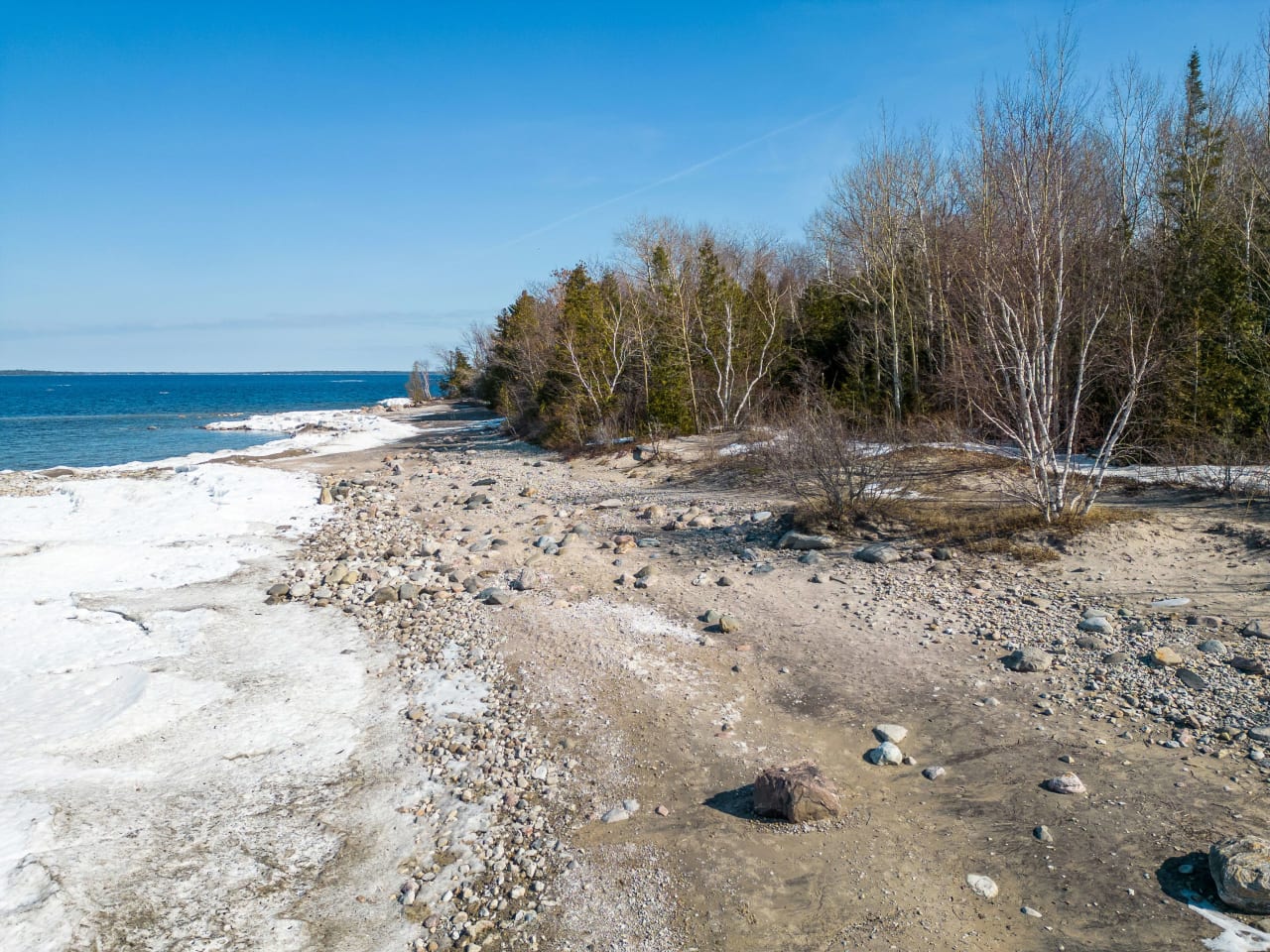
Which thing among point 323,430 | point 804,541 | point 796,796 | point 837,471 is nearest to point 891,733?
point 796,796

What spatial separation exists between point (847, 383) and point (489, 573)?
1786 cm

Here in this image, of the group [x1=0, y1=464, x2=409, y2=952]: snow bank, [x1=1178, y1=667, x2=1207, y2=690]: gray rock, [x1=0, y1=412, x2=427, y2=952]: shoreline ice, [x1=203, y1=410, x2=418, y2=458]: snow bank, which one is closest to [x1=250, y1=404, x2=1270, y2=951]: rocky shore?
[x1=1178, y1=667, x2=1207, y2=690]: gray rock

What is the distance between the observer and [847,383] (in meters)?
26.0

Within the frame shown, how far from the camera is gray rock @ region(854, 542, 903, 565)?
1093 cm

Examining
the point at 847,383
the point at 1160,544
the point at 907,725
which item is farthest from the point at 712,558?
the point at 847,383

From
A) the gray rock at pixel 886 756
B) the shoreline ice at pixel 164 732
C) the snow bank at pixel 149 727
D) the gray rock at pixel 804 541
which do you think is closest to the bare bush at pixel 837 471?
the gray rock at pixel 804 541

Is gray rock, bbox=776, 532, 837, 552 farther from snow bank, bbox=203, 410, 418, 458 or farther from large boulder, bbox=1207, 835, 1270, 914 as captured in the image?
snow bank, bbox=203, 410, 418, 458

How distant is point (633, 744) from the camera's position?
660cm

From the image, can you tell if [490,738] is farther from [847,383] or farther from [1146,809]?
[847,383]

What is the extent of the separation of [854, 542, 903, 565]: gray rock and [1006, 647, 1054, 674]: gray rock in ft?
10.9

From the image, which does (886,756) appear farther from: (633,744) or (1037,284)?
(1037,284)

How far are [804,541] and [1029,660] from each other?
4.69 meters

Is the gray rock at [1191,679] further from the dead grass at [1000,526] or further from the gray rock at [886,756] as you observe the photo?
the dead grass at [1000,526]

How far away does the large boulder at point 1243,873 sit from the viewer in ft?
13.5
